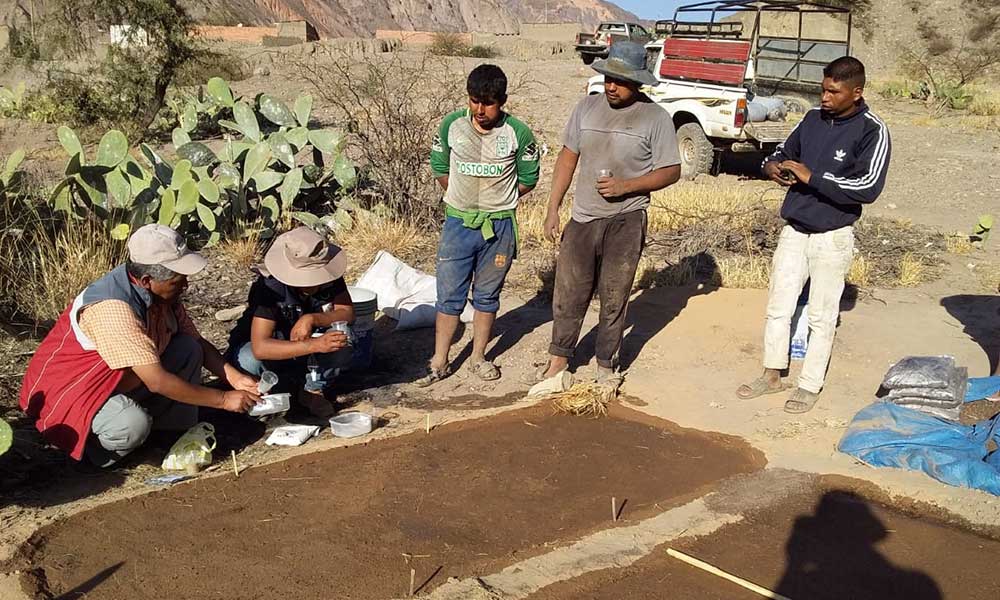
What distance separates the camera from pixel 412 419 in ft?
15.0

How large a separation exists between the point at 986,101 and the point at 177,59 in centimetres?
1627

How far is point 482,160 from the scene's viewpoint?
15.6 feet

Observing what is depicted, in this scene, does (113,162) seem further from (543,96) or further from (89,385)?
(543,96)

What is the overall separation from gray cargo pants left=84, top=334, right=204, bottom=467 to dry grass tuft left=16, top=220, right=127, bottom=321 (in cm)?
183

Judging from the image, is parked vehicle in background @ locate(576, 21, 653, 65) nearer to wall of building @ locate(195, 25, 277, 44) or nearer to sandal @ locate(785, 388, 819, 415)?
wall of building @ locate(195, 25, 277, 44)

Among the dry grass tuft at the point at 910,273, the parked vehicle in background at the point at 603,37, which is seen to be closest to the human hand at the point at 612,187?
the dry grass tuft at the point at 910,273

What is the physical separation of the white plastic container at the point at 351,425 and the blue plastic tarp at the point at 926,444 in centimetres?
237

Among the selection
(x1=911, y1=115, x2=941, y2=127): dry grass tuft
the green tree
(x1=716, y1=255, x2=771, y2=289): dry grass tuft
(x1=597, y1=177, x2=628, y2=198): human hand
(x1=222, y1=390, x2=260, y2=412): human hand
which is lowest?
(x1=716, y1=255, x2=771, y2=289): dry grass tuft

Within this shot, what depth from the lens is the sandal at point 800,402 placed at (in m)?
4.64

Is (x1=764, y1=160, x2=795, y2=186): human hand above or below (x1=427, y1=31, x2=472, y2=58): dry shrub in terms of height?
below

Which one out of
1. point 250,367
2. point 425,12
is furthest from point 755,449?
point 425,12

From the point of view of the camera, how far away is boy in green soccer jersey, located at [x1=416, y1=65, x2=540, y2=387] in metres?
4.73


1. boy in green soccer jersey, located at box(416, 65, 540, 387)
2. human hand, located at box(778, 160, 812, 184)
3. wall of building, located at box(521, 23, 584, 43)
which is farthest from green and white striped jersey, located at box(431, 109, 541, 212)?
wall of building, located at box(521, 23, 584, 43)

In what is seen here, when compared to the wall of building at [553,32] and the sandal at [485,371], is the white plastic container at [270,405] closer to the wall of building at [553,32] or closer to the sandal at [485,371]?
the sandal at [485,371]
